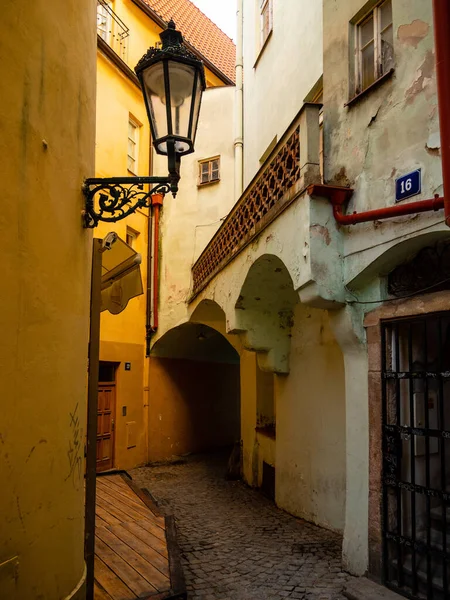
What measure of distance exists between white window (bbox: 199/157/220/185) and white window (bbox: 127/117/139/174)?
1671mm

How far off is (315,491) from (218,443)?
352 inches

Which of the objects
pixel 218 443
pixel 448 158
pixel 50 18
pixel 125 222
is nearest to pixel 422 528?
pixel 448 158

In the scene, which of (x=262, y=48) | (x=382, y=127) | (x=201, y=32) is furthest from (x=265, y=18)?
(x=201, y=32)

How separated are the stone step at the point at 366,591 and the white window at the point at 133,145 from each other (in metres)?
10.5

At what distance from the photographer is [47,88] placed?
3.16 meters

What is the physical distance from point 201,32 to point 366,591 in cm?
1757

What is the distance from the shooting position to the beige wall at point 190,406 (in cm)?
1356

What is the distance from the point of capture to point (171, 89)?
372cm

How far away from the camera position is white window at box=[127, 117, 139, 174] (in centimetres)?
1298

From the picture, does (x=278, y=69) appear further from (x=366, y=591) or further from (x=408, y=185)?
(x=366, y=591)

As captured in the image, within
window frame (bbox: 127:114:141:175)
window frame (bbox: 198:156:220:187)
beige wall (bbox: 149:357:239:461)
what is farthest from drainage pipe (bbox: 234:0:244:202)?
beige wall (bbox: 149:357:239:461)

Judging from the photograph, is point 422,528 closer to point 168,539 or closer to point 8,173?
point 168,539

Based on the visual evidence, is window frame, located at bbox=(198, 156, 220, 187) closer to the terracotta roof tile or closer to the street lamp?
the terracotta roof tile

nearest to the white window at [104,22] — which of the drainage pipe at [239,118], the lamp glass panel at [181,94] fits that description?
the drainage pipe at [239,118]
